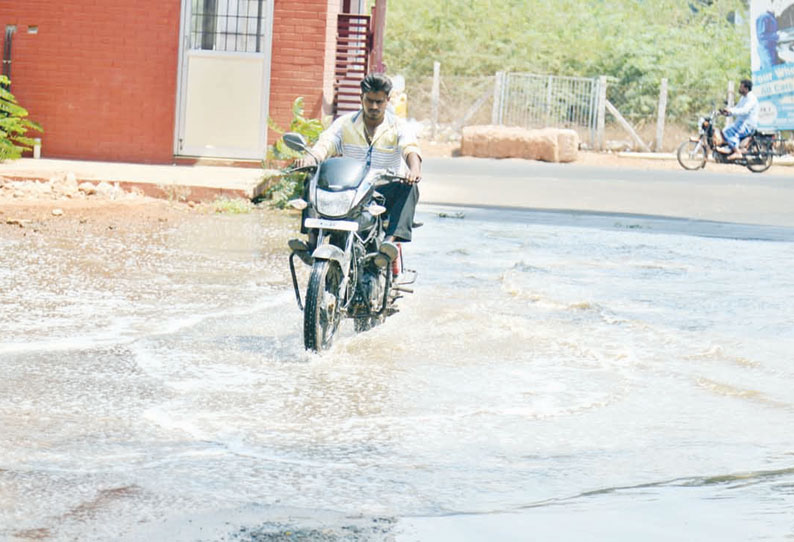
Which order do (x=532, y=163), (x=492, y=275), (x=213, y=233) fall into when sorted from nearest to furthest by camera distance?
(x=492, y=275) → (x=213, y=233) → (x=532, y=163)

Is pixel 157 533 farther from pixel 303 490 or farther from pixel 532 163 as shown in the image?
pixel 532 163

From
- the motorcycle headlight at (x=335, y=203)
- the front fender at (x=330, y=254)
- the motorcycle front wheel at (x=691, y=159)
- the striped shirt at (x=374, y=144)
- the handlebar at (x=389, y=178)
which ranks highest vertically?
the striped shirt at (x=374, y=144)

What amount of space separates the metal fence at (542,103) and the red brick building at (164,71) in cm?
1798

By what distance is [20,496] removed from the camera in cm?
438

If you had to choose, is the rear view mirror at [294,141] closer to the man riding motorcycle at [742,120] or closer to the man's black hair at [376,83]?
the man's black hair at [376,83]

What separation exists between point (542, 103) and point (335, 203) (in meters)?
28.8

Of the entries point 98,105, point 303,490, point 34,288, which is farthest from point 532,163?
point 303,490

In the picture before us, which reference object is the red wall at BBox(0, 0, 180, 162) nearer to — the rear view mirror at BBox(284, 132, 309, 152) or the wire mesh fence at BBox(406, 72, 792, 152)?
the rear view mirror at BBox(284, 132, 309, 152)

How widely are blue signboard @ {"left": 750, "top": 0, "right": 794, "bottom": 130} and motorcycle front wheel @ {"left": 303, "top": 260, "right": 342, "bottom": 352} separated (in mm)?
24764

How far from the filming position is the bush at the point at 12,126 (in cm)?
1645

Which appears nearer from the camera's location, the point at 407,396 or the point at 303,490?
the point at 303,490

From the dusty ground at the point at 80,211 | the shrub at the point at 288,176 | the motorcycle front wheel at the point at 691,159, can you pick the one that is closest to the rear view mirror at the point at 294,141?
the dusty ground at the point at 80,211

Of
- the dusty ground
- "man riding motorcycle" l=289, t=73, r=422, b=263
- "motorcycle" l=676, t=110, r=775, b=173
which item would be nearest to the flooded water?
"man riding motorcycle" l=289, t=73, r=422, b=263

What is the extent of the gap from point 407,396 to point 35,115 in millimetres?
12545
